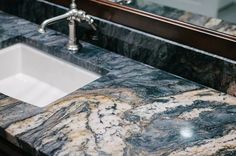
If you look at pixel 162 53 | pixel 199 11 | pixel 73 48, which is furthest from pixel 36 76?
pixel 199 11

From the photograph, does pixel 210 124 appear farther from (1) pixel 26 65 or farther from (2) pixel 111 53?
(1) pixel 26 65

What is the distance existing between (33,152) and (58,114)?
0.45 ft

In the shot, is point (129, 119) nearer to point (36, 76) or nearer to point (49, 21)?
point (49, 21)

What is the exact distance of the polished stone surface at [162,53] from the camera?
1059 millimetres

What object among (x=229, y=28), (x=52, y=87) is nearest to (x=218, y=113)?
(x=229, y=28)

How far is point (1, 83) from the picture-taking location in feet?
4.40

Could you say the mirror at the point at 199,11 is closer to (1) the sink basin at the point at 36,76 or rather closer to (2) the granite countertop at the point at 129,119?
(2) the granite countertop at the point at 129,119

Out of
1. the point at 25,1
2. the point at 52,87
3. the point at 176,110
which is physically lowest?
the point at 52,87

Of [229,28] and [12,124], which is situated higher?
[229,28]

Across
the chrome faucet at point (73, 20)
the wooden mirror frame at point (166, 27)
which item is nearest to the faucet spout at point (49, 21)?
the chrome faucet at point (73, 20)

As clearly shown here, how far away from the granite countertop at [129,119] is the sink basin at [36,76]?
148 mm

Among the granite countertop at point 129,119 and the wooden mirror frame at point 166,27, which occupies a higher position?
the wooden mirror frame at point 166,27

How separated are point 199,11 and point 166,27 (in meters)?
0.11

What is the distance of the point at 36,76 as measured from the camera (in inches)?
54.9
